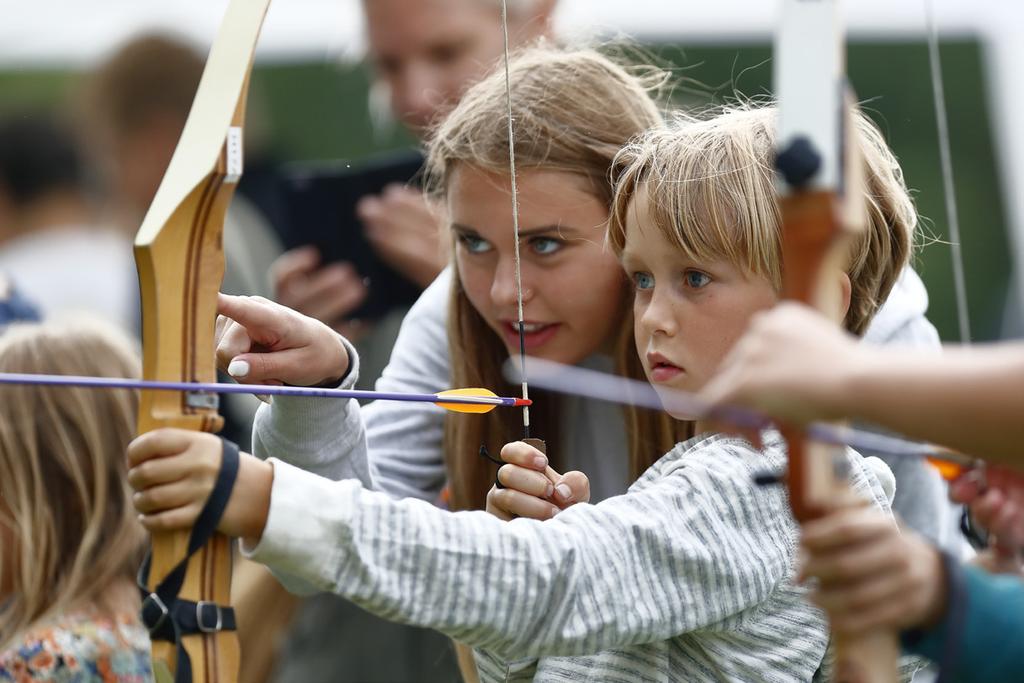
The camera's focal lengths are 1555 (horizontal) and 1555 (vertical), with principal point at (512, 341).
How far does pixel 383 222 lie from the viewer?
2758 millimetres

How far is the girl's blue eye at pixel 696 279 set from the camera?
1627 millimetres

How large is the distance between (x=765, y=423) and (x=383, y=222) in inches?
65.2

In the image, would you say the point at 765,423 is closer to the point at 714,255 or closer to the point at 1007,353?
the point at 1007,353

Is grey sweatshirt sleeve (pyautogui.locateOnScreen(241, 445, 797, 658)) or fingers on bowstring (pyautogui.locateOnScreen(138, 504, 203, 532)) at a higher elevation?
fingers on bowstring (pyautogui.locateOnScreen(138, 504, 203, 532))

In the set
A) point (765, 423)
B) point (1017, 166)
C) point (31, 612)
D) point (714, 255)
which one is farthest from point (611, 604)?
point (1017, 166)

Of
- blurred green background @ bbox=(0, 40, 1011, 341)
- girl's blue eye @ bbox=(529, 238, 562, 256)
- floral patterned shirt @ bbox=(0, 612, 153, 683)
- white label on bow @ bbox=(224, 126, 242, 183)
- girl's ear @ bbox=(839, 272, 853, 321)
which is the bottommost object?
floral patterned shirt @ bbox=(0, 612, 153, 683)

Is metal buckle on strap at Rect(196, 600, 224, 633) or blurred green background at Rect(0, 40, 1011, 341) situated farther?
blurred green background at Rect(0, 40, 1011, 341)

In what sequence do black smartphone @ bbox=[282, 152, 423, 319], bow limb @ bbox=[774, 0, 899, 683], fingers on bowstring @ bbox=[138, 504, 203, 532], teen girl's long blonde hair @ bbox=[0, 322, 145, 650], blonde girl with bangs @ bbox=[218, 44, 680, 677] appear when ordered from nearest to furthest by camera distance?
bow limb @ bbox=[774, 0, 899, 683], fingers on bowstring @ bbox=[138, 504, 203, 532], blonde girl with bangs @ bbox=[218, 44, 680, 677], teen girl's long blonde hair @ bbox=[0, 322, 145, 650], black smartphone @ bbox=[282, 152, 423, 319]

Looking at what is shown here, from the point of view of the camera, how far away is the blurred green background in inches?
209

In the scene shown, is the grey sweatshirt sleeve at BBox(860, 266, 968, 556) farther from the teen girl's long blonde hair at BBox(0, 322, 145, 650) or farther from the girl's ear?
the teen girl's long blonde hair at BBox(0, 322, 145, 650)

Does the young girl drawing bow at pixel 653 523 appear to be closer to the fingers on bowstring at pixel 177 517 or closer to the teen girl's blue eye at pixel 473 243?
the fingers on bowstring at pixel 177 517

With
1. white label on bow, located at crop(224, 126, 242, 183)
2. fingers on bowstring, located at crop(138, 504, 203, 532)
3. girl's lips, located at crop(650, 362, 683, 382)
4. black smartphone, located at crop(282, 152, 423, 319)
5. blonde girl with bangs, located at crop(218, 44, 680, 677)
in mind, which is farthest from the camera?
black smartphone, located at crop(282, 152, 423, 319)

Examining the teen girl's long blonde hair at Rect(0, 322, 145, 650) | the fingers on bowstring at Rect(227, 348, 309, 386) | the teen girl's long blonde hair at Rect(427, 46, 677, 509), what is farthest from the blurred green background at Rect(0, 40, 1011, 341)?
the fingers on bowstring at Rect(227, 348, 309, 386)

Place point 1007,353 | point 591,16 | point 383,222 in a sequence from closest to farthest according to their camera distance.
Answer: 1. point 1007,353
2. point 591,16
3. point 383,222
